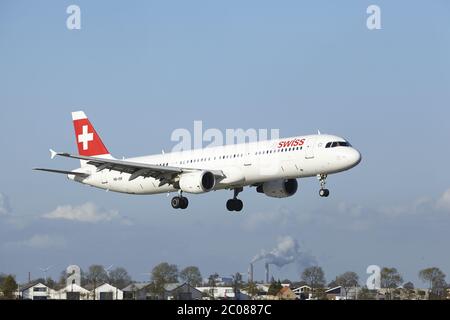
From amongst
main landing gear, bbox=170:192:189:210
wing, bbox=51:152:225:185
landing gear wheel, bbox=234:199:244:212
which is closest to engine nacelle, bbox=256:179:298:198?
landing gear wheel, bbox=234:199:244:212

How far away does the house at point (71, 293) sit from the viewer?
93.6 metres

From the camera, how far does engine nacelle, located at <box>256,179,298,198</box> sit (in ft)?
307

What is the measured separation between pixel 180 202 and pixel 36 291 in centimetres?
2426

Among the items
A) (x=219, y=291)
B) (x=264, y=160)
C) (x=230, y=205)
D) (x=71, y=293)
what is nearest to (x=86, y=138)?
(x=71, y=293)

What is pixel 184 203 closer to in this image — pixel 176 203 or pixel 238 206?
pixel 176 203

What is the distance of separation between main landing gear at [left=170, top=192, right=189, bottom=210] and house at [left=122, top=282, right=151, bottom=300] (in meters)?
6.95

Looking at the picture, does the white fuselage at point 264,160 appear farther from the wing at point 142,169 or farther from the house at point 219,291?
the house at point 219,291

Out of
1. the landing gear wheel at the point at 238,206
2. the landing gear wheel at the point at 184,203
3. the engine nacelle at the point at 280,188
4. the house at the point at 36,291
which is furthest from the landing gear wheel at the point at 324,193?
the house at the point at 36,291

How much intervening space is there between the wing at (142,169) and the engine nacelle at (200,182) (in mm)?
608
